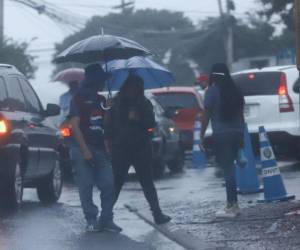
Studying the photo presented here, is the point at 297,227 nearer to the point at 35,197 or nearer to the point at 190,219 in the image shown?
the point at 190,219

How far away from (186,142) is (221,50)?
43.3 m

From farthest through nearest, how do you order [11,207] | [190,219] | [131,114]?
[11,207] → [190,219] → [131,114]

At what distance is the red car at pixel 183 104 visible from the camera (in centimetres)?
2269

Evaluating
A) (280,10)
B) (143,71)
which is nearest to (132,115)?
(143,71)

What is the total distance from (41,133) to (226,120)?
2961 millimetres

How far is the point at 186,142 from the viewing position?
23328 millimetres

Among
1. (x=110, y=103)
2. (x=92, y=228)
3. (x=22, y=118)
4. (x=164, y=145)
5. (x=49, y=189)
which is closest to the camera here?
(x=92, y=228)

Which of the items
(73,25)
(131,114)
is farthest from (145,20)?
(131,114)

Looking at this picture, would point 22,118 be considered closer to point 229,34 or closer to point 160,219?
point 160,219

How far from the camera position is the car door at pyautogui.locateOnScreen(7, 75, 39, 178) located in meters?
12.7

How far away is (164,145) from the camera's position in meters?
19.0

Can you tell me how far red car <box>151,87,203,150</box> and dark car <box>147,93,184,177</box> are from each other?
7.58 feet

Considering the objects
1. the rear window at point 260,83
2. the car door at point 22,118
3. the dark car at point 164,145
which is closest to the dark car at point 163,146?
the dark car at point 164,145

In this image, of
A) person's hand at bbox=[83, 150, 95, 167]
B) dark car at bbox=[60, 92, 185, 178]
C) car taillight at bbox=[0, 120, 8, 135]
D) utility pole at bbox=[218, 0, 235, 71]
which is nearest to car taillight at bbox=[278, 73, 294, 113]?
dark car at bbox=[60, 92, 185, 178]
